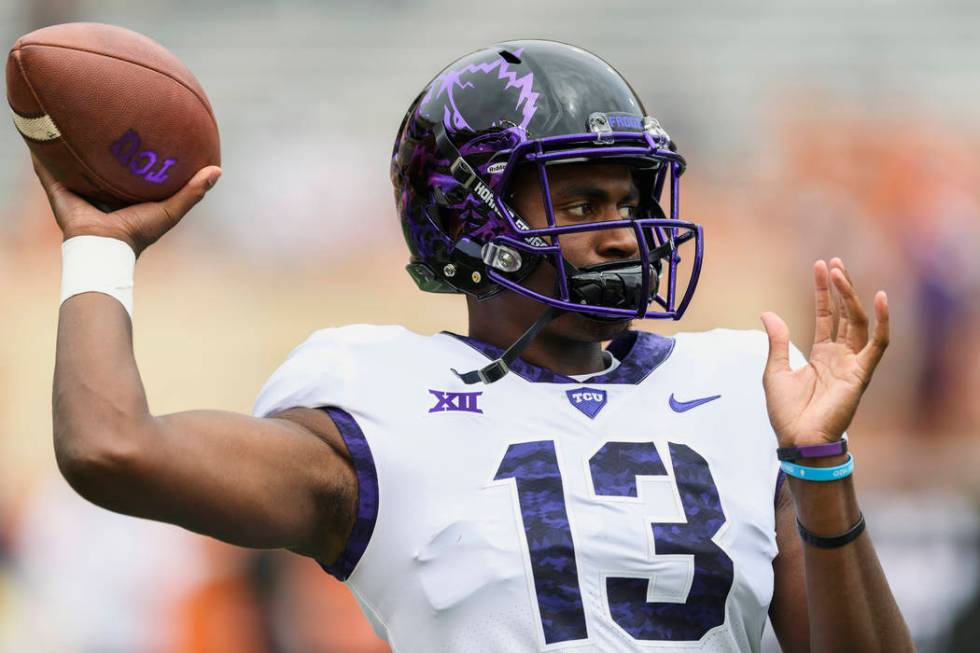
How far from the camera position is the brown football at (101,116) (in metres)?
1.86

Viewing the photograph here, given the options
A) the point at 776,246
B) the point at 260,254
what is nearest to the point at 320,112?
the point at 260,254

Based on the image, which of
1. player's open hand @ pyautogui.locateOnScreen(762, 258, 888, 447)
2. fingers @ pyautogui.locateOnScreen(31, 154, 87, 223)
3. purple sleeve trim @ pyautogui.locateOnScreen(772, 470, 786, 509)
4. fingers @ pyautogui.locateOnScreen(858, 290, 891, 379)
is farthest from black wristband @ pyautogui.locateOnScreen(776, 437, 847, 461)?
fingers @ pyautogui.locateOnScreen(31, 154, 87, 223)

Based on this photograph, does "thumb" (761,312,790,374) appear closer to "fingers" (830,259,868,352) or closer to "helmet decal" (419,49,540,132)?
"fingers" (830,259,868,352)

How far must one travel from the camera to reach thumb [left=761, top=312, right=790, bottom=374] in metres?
1.94

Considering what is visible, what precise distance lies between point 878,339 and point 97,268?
3.55 feet

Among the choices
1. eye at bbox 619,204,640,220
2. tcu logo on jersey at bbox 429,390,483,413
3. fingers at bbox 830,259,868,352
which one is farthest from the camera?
eye at bbox 619,204,640,220

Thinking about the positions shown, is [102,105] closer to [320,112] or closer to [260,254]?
[260,254]

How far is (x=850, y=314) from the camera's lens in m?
1.91

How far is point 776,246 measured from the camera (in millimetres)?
6402

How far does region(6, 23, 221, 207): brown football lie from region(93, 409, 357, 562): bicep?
36 cm

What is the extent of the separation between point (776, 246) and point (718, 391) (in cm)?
443

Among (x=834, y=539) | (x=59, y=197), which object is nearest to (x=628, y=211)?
(x=834, y=539)

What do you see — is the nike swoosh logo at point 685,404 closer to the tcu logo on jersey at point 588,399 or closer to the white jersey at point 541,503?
the white jersey at point 541,503

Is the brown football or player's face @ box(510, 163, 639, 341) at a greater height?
the brown football
